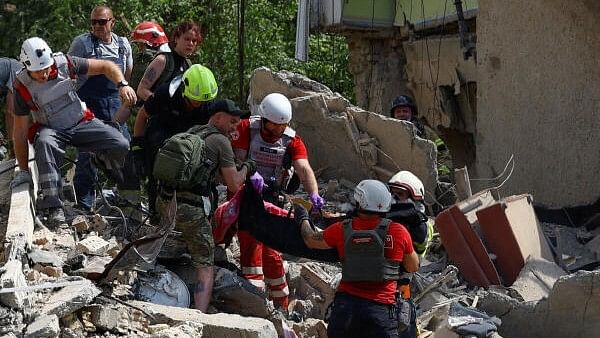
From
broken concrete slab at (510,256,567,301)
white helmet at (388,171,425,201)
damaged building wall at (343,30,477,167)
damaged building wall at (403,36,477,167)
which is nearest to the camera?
white helmet at (388,171,425,201)

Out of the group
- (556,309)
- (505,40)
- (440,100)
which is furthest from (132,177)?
(440,100)

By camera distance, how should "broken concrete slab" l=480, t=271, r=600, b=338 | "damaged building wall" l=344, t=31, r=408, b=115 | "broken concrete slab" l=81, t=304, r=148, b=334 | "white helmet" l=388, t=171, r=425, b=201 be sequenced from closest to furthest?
"broken concrete slab" l=81, t=304, r=148, b=334
"white helmet" l=388, t=171, r=425, b=201
"broken concrete slab" l=480, t=271, r=600, b=338
"damaged building wall" l=344, t=31, r=408, b=115

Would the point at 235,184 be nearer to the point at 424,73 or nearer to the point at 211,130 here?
the point at 211,130

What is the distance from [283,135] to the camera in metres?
7.26

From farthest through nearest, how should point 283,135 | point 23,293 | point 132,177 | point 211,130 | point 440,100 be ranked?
1. point 440,100
2. point 132,177
3. point 283,135
4. point 211,130
5. point 23,293

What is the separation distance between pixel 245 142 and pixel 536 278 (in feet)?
8.61

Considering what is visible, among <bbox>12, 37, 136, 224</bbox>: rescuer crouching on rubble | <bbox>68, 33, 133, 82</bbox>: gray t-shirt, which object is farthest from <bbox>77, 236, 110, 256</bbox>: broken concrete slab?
<bbox>68, 33, 133, 82</bbox>: gray t-shirt

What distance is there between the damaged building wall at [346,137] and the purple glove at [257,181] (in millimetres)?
2789

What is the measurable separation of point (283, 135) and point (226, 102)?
749mm

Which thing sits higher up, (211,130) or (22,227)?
(211,130)

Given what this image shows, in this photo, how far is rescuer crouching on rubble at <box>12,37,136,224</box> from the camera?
7453 mm

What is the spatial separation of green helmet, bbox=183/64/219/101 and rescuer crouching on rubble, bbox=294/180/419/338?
1.46 metres

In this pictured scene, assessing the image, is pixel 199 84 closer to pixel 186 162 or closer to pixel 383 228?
pixel 186 162

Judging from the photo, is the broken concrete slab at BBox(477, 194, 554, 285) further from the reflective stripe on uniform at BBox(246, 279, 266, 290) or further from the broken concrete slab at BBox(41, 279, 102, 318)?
the broken concrete slab at BBox(41, 279, 102, 318)
